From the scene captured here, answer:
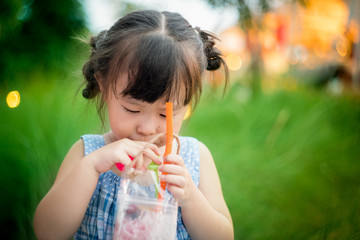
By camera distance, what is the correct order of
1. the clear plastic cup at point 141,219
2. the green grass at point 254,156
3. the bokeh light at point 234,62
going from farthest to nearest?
the bokeh light at point 234,62
the green grass at point 254,156
the clear plastic cup at point 141,219

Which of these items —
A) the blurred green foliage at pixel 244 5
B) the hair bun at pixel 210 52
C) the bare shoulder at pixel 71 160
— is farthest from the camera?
the blurred green foliage at pixel 244 5

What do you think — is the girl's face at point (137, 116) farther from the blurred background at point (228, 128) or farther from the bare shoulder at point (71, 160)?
the blurred background at point (228, 128)

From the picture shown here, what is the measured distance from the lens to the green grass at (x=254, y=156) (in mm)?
1641

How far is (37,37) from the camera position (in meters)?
2.43

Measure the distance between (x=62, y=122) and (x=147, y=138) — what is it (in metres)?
1.07

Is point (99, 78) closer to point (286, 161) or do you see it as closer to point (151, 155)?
point (151, 155)

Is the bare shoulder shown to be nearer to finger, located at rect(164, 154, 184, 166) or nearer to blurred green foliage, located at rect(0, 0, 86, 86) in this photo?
finger, located at rect(164, 154, 184, 166)

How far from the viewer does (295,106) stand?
3.40 meters

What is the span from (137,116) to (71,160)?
35 cm

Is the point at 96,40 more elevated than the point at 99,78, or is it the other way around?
the point at 96,40

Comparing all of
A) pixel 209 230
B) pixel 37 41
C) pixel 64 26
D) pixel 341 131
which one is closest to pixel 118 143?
pixel 209 230

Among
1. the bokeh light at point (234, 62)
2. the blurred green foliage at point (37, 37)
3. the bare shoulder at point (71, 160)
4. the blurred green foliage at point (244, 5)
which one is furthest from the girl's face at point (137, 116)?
the bokeh light at point (234, 62)

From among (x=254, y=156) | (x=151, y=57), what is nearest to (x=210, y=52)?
(x=151, y=57)

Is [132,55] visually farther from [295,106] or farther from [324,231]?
[295,106]
